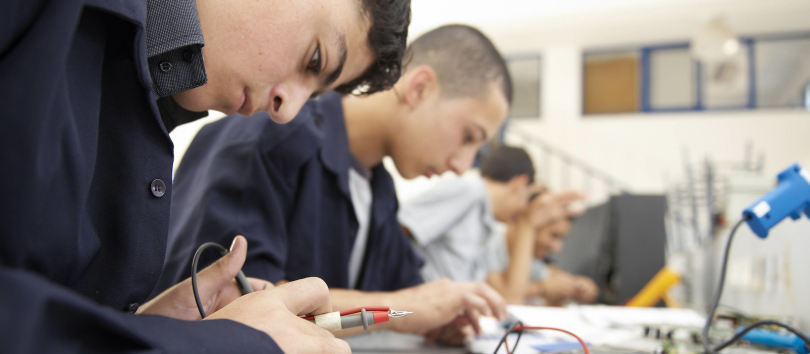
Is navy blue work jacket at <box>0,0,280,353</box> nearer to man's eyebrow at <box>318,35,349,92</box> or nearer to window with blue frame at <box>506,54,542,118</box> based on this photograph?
man's eyebrow at <box>318,35,349,92</box>

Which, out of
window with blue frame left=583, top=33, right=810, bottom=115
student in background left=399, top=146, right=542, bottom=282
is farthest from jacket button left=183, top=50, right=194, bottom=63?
window with blue frame left=583, top=33, right=810, bottom=115

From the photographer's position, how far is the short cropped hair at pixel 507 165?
212 centimetres

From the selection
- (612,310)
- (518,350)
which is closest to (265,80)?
(518,350)

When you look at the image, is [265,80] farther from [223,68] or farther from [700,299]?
[700,299]

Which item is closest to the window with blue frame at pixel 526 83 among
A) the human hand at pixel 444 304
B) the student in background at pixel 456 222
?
the student in background at pixel 456 222

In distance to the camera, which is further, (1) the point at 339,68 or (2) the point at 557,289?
(2) the point at 557,289

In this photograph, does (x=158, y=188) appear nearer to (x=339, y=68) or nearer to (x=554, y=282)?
(x=339, y=68)

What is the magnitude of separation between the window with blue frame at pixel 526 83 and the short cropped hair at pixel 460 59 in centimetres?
453

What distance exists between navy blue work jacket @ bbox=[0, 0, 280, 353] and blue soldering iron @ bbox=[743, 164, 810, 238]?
70cm

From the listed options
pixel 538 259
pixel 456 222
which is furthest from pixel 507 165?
pixel 538 259

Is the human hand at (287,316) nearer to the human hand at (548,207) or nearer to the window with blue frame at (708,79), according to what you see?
the human hand at (548,207)

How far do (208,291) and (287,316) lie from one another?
184mm

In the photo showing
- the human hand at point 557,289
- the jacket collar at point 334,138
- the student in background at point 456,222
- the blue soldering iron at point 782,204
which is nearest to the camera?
the blue soldering iron at point 782,204

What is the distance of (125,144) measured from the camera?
0.42 m
